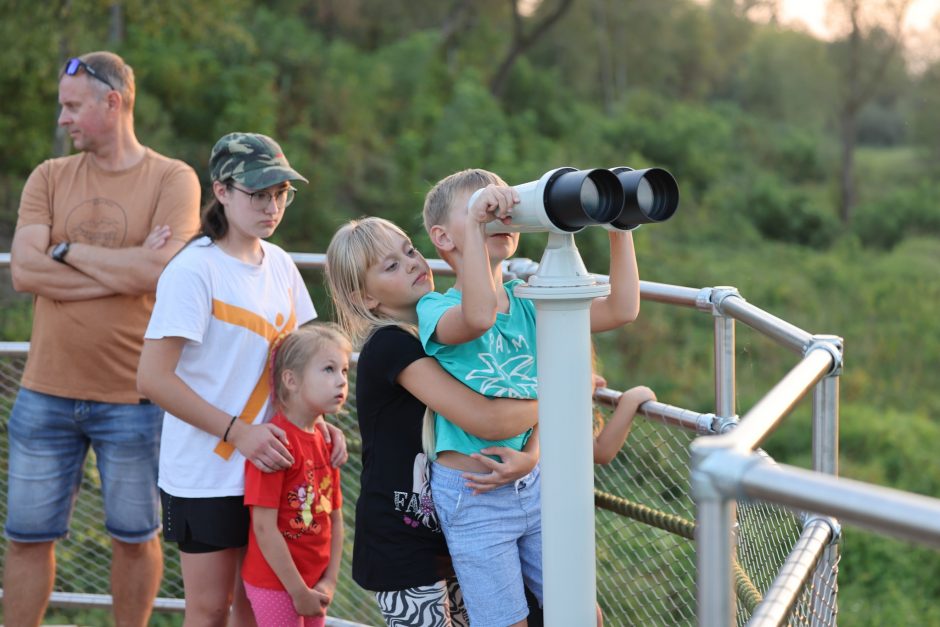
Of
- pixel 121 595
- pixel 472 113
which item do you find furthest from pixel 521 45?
pixel 121 595

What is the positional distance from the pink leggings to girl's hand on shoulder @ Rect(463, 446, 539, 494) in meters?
0.68

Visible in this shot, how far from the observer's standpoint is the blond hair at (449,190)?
231 cm

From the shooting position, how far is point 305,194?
1507 cm

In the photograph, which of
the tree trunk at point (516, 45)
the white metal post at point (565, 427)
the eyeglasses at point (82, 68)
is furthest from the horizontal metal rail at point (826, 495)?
the tree trunk at point (516, 45)

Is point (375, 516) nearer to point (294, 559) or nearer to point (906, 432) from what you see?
point (294, 559)

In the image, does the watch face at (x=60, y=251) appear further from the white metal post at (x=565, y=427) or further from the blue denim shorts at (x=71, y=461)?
the white metal post at (x=565, y=427)

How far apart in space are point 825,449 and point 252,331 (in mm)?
1366

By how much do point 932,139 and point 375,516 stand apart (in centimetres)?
3918

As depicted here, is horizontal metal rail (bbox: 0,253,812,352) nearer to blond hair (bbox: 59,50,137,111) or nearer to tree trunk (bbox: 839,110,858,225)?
blond hair (bbox: 59,50,137,111)

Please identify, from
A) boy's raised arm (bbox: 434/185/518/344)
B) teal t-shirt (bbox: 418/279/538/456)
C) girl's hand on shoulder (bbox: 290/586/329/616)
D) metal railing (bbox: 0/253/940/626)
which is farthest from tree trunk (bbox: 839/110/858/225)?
boy's raised arm (bbox: 434/185/518/344)

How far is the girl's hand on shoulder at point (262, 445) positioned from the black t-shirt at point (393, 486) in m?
0.28

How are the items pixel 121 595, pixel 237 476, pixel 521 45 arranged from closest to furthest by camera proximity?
pixel 237 476, pixel 121 595, pixel 521 45

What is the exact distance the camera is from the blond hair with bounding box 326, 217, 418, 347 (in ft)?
7.91

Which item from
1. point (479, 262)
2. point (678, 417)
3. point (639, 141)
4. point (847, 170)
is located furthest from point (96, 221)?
point (847, 170)
